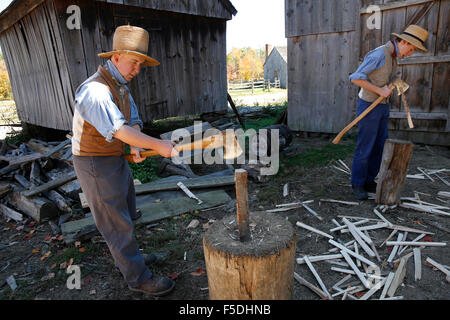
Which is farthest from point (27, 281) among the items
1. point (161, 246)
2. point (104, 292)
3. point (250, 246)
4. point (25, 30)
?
→ point (25, 30)

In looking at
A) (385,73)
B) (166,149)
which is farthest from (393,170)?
(166,149)

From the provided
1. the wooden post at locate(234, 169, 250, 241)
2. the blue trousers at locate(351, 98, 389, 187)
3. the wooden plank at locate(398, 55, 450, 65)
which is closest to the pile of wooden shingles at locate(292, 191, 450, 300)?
the blue trousers at locate(351, 98, 389, 187)

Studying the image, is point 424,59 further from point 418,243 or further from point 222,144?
point 222,144

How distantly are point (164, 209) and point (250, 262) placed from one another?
2952 millimetres

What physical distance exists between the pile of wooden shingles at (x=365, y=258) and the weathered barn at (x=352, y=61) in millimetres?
3424

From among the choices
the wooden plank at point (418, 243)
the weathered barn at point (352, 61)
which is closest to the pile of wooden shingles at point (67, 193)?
the wooden plank at point (418, 243)

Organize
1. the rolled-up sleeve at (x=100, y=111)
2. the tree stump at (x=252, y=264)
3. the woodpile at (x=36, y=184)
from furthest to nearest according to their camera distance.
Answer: the woodpile at (x=36, y=184) < the rolled-up sleeve at (x=100, y=111) < the tree stump at (x=252, y=264)

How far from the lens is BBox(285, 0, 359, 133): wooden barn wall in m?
7.31

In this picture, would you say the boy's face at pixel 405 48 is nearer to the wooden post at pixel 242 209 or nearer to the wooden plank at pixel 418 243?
the wooden plank at pixel 418 243

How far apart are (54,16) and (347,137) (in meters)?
7.61

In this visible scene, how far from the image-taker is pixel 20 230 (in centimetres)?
457

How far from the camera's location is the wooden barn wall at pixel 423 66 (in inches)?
246
